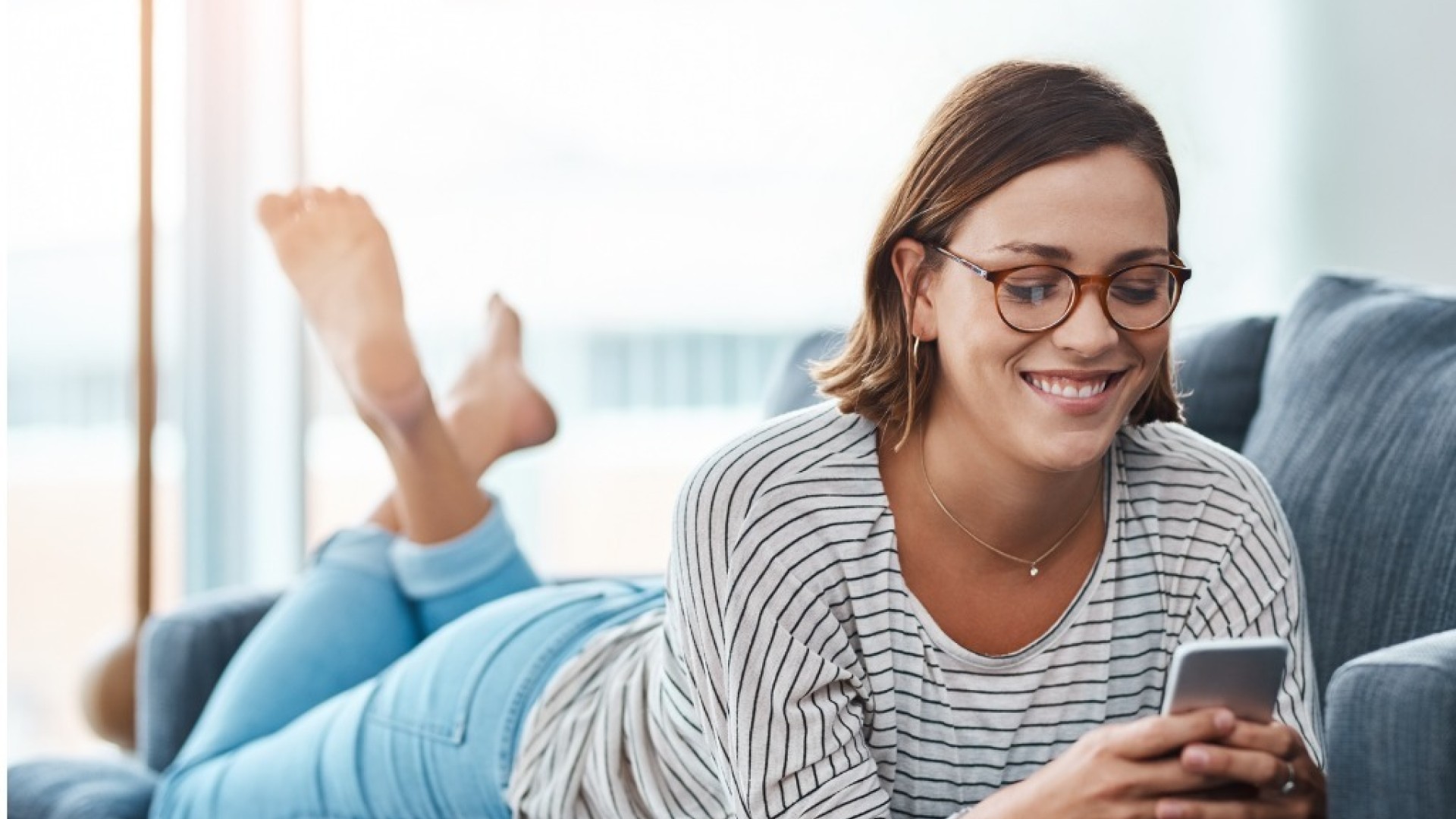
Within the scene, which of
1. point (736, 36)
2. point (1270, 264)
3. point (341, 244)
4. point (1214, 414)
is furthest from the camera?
point (736, 36)

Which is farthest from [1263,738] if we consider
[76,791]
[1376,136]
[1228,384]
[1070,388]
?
[1376,136]

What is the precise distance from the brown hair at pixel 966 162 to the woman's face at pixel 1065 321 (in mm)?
16

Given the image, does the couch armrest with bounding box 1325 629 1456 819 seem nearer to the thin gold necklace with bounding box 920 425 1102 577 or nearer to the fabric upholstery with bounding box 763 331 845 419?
the thin gold necklace with bounding box 920 425 1102 577

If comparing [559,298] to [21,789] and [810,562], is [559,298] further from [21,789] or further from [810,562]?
[810,562]

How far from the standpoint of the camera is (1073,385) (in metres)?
1.16

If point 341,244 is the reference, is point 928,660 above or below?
below

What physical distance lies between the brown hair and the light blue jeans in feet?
1.84

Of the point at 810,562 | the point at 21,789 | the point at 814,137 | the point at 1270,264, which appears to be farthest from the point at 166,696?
the point at 1270,264

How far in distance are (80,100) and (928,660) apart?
235cm

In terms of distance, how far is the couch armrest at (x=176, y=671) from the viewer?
1.90m

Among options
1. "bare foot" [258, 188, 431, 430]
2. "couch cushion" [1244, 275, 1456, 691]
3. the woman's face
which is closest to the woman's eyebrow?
the woman's face

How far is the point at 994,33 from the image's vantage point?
2.90m

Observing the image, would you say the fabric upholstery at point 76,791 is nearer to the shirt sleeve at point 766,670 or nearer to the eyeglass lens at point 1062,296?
the shirt sleeve at point 766,670

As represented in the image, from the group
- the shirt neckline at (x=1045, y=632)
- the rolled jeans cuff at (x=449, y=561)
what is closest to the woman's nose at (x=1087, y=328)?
the shirt neckline at (x=1045, y=632)
